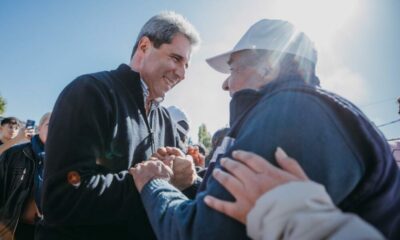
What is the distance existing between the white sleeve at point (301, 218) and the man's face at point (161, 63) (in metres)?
1.76

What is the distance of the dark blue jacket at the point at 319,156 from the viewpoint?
3.60 feet

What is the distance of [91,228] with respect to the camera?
1874 millimetres

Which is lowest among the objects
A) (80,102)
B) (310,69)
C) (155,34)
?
(80,102)

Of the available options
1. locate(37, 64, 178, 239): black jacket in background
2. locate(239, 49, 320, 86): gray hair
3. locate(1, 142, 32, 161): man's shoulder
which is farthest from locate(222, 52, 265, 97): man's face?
locate(1, 142, 32, 161): man's shoulder

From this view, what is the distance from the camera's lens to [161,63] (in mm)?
2570

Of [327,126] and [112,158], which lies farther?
[112,158]

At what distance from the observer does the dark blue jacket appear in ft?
3.60

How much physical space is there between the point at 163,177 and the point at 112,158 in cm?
43

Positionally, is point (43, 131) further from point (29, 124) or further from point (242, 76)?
point (29, 124)

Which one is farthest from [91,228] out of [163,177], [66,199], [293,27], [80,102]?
[293,27]

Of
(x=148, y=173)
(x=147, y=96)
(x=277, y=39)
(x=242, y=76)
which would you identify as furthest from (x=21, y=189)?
(x=277, y=39)

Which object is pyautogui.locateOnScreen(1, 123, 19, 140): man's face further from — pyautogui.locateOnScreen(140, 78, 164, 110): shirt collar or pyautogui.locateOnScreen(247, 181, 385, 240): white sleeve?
pyautogui.locateOnScreen(247, 181, 385, 240): white sleeve

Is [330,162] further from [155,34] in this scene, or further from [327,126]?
[155,34]

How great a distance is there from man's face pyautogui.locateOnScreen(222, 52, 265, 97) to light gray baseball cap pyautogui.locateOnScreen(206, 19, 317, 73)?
66 mm
